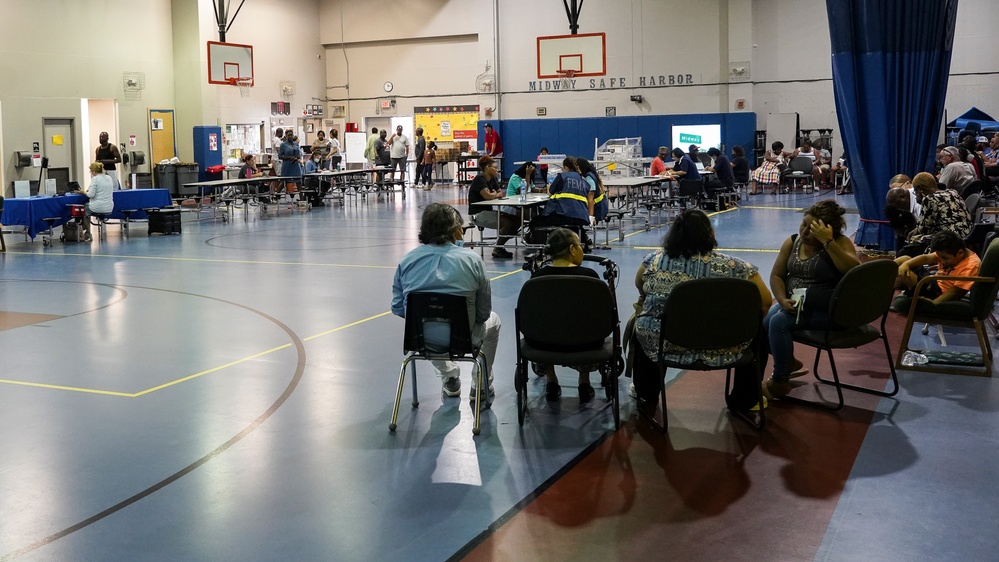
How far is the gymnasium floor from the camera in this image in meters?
3.58

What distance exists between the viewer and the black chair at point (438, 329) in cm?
486

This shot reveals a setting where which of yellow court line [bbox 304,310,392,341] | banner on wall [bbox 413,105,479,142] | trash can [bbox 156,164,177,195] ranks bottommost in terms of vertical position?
yellow court line [bbox 304,310,392,341]

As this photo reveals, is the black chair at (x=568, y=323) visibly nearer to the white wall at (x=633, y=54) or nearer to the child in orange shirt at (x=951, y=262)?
the child in orange shirt at (x=951, y=262)

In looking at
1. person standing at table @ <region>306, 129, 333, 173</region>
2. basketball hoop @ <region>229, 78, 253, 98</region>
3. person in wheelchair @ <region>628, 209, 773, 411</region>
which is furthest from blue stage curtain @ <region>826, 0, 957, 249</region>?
basketball hoop @ <region>229, 78, 253, 98</region>

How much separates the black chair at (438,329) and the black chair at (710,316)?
96 cm

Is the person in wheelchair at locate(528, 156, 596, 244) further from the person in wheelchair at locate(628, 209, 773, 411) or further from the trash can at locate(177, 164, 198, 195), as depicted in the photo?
the trash can at locate(177, 164, 198, 195)

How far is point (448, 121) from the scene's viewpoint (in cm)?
2805

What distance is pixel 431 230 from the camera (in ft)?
16.8

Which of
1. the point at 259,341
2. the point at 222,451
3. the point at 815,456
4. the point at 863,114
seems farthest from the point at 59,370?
the point at 863,114

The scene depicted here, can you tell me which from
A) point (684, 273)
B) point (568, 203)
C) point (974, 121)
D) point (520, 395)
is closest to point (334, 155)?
point (568, 203)

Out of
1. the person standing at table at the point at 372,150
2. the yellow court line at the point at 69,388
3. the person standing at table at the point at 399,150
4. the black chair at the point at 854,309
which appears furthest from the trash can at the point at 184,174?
the black chair at the point at 854,309

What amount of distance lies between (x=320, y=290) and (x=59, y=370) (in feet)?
11.1

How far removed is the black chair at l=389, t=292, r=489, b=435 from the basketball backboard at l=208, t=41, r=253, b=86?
61.2ft

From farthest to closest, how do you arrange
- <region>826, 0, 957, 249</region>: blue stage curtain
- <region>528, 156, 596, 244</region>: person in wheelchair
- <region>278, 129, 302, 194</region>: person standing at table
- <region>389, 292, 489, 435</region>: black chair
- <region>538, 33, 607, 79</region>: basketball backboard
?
<region>538, 33, 607, 79</region>: basketball backboard, <region>278, 129, 302, 194</region>: person standing at table, <region>528, 156, 596, 244</region>: person in wheelchair, <region>826, 0, 957, 249</region>: blue stage curtain, <region>389, 292, 489, 435</region>: black chair
